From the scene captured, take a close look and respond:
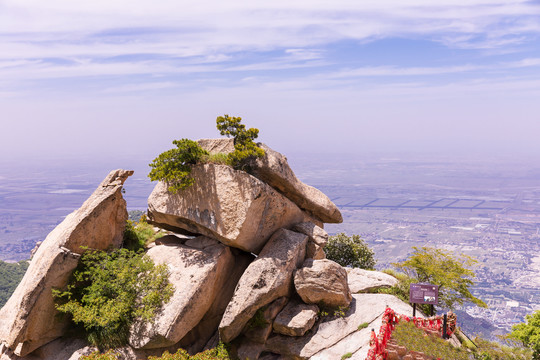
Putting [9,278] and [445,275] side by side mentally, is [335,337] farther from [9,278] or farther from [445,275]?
[9,278]

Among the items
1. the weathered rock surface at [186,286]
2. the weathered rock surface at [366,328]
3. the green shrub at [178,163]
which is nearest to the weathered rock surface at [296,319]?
the weathered rock surface at [366,328]

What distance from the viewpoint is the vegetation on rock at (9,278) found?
58.8m

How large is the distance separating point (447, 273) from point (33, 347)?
87.7ft

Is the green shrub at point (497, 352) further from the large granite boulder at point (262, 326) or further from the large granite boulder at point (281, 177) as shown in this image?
the large granite boulder at point (281, 177)

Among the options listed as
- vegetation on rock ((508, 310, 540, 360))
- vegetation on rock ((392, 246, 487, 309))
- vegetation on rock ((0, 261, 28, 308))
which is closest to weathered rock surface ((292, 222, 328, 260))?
vegetation on rock ((392, 246, 487, 309))

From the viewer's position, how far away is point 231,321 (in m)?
23.4

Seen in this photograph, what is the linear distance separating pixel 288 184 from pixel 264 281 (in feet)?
→ 25.7

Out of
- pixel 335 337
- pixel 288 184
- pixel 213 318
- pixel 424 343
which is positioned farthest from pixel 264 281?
pixel 424 343

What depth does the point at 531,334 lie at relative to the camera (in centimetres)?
2278

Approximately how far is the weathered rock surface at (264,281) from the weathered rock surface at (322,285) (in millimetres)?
955

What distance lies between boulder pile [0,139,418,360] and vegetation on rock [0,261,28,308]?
40447 mm

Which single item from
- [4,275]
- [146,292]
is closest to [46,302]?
[146,292]

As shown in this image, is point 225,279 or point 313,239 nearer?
point 225,279

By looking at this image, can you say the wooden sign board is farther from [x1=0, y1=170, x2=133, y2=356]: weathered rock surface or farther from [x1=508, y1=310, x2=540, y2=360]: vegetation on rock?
[x1=0, y1=170, x2=133, y2=356]: weathered rock surface
